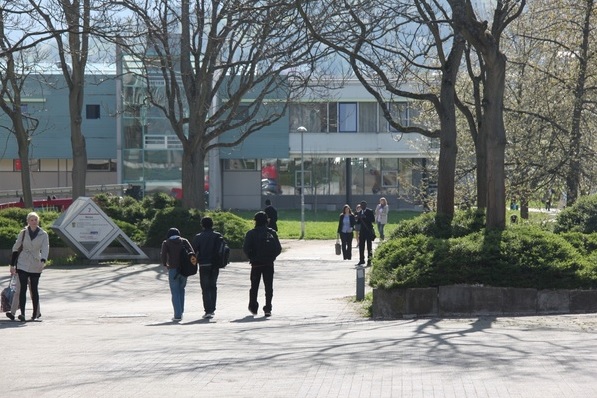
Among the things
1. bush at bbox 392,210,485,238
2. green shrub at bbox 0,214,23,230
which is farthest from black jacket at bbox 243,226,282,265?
green shrub at bbox 0,214,23,230

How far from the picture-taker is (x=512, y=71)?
34625mm

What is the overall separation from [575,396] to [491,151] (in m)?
9.09

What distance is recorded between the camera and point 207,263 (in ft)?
60.2

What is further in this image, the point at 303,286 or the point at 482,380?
the point at 303,286

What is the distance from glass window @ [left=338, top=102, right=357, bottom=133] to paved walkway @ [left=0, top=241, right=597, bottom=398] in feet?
168

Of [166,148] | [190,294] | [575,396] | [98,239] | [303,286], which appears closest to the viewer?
[575,396]

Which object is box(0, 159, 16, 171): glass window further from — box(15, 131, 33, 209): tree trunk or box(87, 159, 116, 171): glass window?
box(15, 131, 33, 209): tree trunk

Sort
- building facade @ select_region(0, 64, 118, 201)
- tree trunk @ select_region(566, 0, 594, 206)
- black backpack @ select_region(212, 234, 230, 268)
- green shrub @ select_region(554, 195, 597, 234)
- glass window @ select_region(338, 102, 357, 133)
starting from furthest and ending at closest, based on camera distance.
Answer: glass window @ select_region(338, 102, 357, 133), building facade @ select_region(0, 64, 118, 201), tree trunk @ select_region(566, 0, 594, 206), green shrub @ select_region(554, 195, 597, 234), black backpack @ select_region(212, 234, 230, 268)

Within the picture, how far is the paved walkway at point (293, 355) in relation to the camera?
10.1 metres

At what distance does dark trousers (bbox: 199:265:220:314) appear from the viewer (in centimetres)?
1841

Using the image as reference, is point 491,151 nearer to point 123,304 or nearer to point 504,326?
point 504,326

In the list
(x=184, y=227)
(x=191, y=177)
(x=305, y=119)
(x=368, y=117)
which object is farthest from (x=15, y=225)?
(x=368, y=117)

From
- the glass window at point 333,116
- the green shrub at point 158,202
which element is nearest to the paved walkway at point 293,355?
the green shrub at point 158,202

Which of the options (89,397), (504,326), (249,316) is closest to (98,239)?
(249,316)
